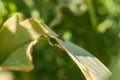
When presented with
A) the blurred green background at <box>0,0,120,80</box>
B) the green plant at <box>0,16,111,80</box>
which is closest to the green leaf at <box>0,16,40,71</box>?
the green plant at <box>0,16,111,80</box>

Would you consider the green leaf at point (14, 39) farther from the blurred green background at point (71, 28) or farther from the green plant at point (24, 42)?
the blurred green background at point (71, 28)

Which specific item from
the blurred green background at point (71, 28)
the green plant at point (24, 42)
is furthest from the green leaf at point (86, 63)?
the blurred green background at point (71, 28)

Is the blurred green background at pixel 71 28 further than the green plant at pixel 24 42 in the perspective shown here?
Yes

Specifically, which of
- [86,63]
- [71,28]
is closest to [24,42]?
[86,63]

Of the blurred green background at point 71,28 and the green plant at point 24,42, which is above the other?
the green plant at point 24,42

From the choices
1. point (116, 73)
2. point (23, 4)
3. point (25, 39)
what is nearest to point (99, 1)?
point (23, 4)
